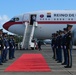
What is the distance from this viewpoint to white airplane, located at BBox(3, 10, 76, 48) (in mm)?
43094

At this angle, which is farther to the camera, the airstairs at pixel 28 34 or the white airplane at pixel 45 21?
the airstairs at pixel 28 34

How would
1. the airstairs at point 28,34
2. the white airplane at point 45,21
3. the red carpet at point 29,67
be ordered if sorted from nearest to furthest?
the red carpet at point 29,67 → the white airplane at point 45,21 → the airstairs at point 28,34

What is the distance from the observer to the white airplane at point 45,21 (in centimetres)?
4309

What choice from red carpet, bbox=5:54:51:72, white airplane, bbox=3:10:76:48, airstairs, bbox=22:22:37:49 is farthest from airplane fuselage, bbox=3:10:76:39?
red carpet, bbox=5:54:51:72

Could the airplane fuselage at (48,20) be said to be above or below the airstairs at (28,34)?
above

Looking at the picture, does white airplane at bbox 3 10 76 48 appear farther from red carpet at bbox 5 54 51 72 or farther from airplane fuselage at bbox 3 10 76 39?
red carpet at bbox 5 54 51 72

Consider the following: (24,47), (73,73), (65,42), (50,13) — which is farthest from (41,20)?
(73,73)

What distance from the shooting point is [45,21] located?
142 feet

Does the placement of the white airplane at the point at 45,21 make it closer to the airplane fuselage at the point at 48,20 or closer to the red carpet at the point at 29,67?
the airplane fuselage at the point at 48,20

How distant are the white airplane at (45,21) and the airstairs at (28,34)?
16.6 inches

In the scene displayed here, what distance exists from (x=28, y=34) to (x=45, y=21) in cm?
334

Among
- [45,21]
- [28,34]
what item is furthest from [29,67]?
[28,34]

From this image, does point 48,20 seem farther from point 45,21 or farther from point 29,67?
point 29,67

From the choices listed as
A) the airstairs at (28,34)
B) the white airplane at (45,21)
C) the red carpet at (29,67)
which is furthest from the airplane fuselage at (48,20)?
the red carpet at (29,67)
